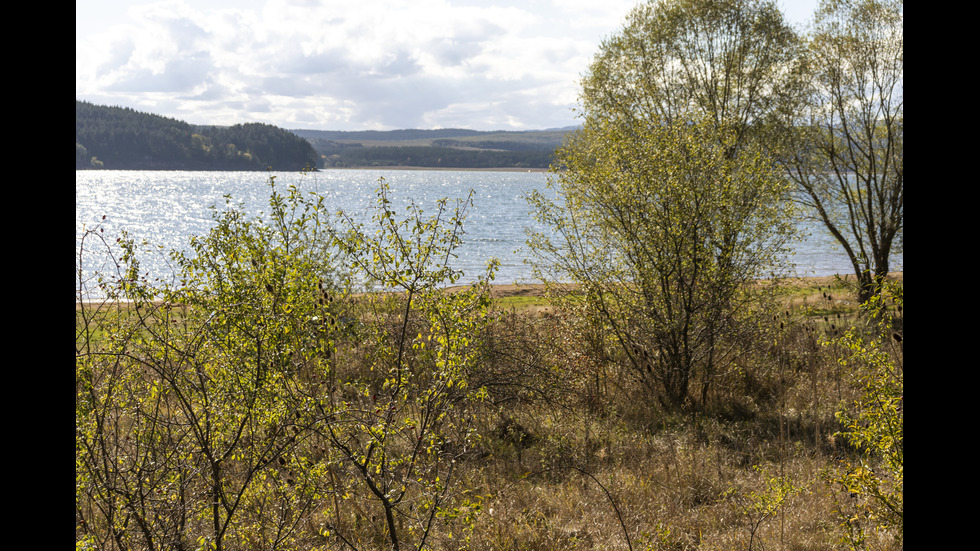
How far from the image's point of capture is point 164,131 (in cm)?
13700

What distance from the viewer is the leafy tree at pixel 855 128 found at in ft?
61.3

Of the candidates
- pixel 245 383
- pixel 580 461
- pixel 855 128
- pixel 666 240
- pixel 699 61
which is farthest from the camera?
pixel 855 128

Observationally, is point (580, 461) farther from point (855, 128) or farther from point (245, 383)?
point (855, 128)

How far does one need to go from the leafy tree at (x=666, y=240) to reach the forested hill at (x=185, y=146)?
129013 millimetres

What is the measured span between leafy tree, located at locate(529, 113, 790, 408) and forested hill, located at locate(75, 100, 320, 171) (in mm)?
129013

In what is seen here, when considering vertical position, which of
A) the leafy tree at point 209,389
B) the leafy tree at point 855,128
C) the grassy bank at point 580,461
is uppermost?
the leafy tree at point 855,128

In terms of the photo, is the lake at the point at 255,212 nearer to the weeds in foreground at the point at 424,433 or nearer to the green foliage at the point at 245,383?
the weeds in foreground at the point at 424,433

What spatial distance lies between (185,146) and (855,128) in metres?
146

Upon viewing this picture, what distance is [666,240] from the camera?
9852mm

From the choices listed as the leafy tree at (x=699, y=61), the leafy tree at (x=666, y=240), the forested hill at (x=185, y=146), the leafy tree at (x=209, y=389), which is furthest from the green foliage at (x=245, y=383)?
the forested hill at (x=185, y=146)

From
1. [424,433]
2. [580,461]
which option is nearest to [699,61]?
[580,461]

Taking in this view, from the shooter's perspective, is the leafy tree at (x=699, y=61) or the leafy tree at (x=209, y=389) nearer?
the leafy tree at (x=209, y=389)

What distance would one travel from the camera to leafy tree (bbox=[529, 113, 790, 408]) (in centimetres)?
978
